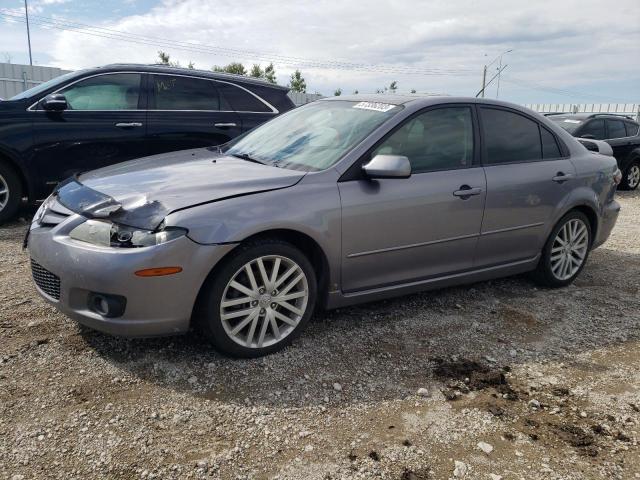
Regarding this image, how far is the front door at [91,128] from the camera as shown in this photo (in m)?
5.97

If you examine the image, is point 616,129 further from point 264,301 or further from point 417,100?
point 264,301

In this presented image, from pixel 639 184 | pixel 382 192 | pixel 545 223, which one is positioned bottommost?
pixel 639 184

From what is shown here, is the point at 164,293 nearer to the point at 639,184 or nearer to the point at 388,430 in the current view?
the point at 388,430

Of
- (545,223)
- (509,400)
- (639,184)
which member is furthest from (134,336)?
(639,184)

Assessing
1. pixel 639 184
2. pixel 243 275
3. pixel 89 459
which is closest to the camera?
pixel 89 459

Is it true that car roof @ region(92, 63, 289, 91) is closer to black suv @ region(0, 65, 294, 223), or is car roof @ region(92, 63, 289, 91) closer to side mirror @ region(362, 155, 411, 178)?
black suv @ region(0, 65, 294, 223)

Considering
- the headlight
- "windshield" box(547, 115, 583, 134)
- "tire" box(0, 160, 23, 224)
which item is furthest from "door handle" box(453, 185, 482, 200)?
"windshield" box(547, 115, 583, 134)

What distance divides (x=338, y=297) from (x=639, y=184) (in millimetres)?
11476

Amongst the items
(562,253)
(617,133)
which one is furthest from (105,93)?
(617,133)

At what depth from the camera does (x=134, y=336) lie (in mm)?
2967

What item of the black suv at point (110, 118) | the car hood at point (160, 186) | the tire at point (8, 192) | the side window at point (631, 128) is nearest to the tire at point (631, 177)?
the side window at point (631, 128)

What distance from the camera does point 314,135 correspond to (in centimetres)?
391

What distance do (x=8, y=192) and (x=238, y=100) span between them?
111 inches

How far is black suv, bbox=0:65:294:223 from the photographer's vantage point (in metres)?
5.91
